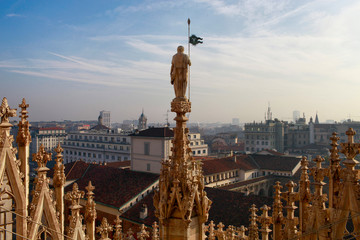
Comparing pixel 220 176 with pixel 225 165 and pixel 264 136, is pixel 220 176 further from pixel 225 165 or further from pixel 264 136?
pixel 264 136

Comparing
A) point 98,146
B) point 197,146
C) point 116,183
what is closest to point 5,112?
point 116,183

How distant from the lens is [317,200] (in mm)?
7078

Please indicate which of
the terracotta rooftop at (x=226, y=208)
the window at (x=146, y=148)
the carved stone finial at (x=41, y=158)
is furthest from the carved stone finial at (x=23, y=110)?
the window at (x=146, y=148)

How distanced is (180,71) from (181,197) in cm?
274

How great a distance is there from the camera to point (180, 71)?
23.5ft

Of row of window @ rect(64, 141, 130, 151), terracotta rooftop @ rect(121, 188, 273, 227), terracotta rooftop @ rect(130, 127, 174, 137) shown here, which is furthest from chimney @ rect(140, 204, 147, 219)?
row of window @ rect(64, 141, 130, 151)

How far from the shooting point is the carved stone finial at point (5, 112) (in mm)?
6934

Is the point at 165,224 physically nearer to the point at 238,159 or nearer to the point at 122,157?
the point at 238,159

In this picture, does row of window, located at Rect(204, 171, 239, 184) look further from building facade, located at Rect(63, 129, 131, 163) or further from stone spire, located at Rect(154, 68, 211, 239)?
stone spire, located at Rect(154, 68, 211, 239)

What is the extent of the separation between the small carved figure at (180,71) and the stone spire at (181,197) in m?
0.92

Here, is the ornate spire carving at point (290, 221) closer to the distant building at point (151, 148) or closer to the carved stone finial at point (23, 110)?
the carved stone finial at point (23, 110)

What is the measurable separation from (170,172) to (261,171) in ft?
195

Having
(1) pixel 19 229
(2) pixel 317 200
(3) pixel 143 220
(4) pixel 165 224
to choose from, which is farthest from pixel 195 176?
(3) pixel 143 220

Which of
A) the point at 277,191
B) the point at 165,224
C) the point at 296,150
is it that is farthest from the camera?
the point at 296,150
